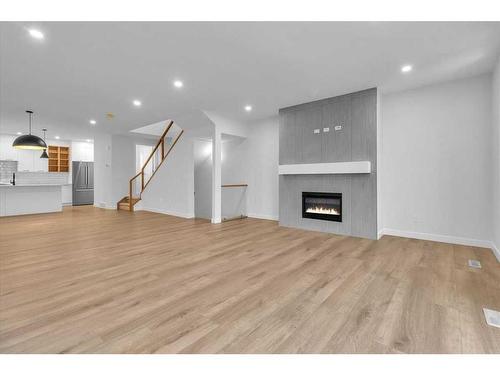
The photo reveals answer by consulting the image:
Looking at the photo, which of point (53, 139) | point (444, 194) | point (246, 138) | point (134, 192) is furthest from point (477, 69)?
point (53, 139)

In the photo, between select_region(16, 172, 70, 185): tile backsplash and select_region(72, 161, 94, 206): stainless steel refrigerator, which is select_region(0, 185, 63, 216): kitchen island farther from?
select_region(72, 161, 94, 206): stainless steel refrigerator

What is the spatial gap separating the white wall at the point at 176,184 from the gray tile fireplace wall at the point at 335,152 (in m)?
2.69

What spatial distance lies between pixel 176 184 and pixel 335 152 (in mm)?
4586

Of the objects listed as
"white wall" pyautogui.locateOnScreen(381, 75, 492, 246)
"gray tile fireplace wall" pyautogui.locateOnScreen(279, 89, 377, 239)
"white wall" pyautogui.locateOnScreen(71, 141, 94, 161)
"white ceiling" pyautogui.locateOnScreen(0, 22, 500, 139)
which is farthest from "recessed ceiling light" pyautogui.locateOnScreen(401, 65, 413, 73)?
"white wall" pyautogui.locateOnScreen(71, 141, 94, 161)

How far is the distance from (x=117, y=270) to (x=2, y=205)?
694cm

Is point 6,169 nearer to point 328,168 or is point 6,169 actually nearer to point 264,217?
point 264,217

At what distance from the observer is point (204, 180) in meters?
7.91

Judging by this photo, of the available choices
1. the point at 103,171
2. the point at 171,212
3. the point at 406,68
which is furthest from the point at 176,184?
the point at 406,68

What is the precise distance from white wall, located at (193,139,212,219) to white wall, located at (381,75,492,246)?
497 cm

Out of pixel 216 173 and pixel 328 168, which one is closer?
pixel 328 168

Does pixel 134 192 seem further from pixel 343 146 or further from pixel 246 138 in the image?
pixel 343 146

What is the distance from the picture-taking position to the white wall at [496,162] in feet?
10.4

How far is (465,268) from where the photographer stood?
9.39ft

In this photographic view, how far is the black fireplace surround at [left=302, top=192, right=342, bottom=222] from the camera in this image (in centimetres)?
474
